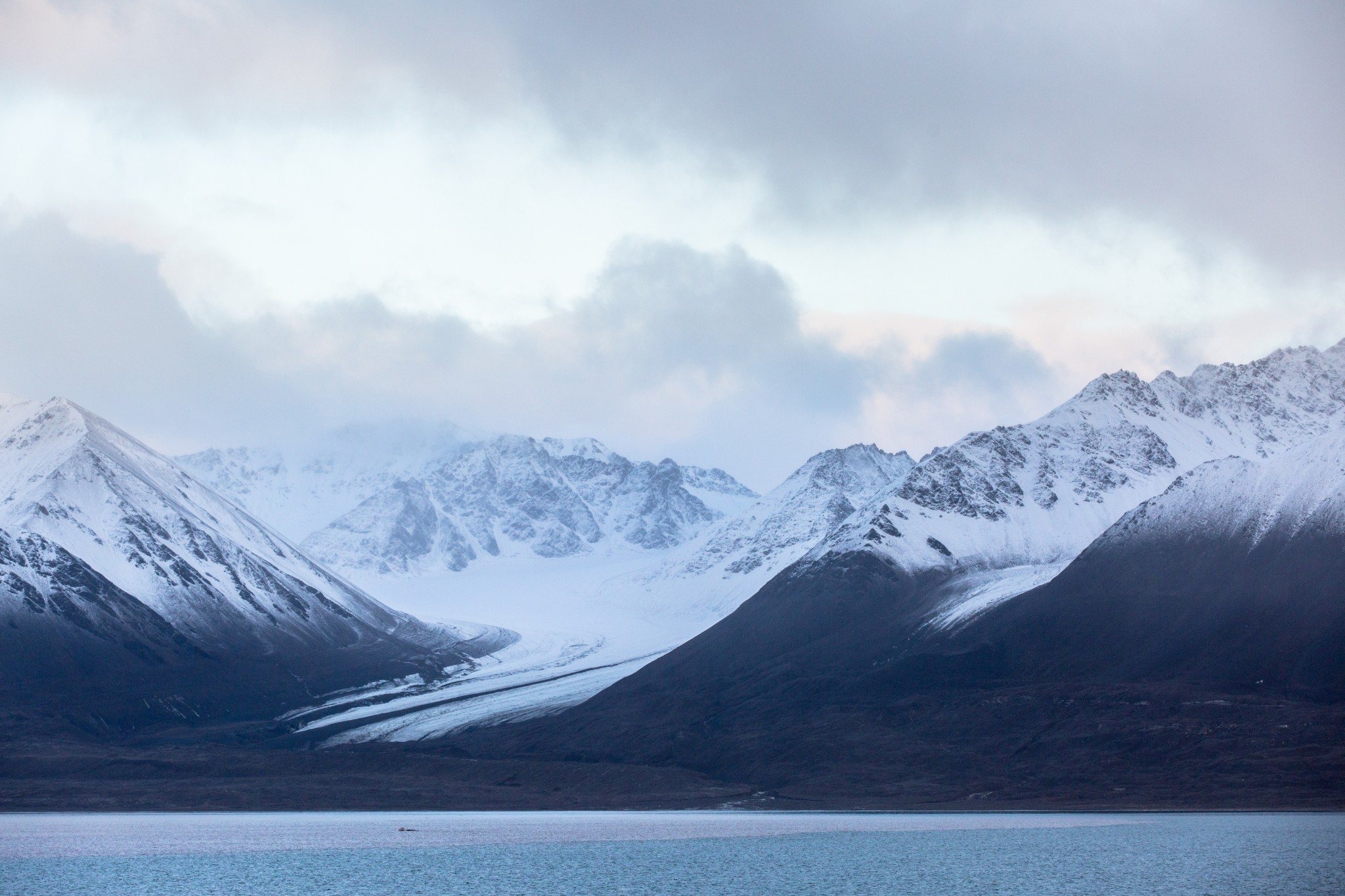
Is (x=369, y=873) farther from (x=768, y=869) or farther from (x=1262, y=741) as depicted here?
(x=1262, y=741)

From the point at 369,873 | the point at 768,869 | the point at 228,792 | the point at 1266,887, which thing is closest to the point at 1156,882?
the point at 1266,887

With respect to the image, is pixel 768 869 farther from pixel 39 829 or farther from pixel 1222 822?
pixel 39 829

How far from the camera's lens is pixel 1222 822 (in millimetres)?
148000

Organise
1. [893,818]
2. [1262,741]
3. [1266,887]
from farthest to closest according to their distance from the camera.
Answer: [1262,741] → [893,818] → [1266,887]

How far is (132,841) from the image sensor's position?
5157 inches

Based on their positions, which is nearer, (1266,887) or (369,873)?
(1266,887)

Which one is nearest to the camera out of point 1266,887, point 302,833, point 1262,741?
point 1266,887

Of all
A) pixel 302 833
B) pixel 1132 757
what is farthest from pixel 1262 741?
pixel 302 833

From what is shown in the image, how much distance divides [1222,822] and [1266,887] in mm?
59710

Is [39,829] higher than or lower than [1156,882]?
higher

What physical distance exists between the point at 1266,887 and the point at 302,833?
9073 cm

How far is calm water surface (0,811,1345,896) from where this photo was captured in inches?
3841

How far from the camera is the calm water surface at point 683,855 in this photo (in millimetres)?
97562

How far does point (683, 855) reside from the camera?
120m
